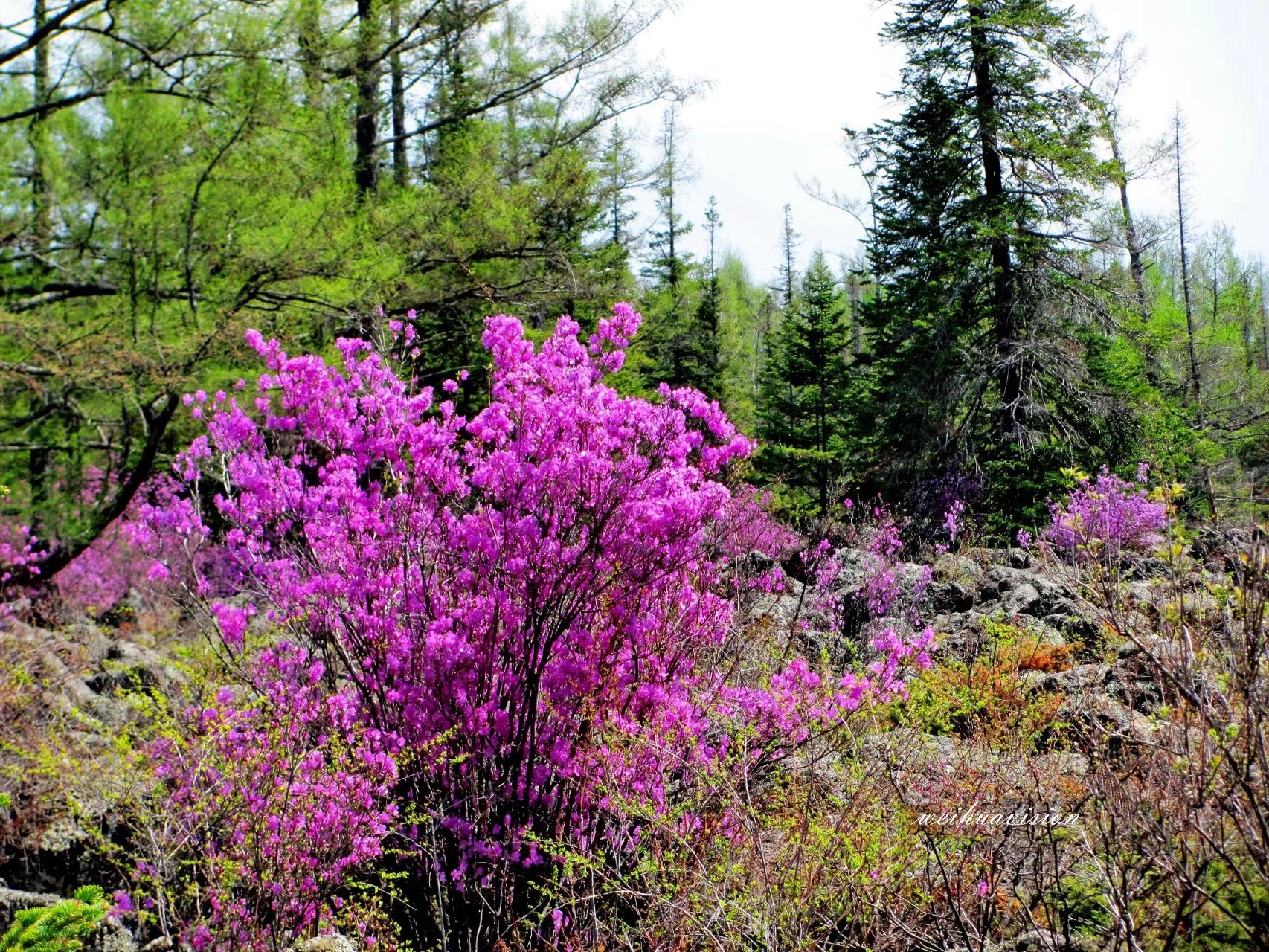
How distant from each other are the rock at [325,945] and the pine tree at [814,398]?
757 inches

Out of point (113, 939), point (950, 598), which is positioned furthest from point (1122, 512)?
point (113, 939)

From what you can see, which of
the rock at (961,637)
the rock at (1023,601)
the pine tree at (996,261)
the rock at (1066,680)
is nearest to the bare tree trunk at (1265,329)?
the pine tree at (996,261)

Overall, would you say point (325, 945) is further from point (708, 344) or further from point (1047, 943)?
point (708, 344)

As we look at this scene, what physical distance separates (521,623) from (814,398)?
→ 1969 centimetres

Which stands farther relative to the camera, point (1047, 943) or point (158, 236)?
point (158, 236)

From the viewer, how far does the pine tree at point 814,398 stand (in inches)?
877

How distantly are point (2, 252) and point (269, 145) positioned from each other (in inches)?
113

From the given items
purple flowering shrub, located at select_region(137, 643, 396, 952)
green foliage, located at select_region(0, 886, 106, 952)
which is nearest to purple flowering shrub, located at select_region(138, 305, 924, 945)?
purple flowering shrub, located at select_region(137, 643, 396, 952)

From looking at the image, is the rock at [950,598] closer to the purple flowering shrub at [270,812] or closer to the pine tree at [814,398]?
the purple flowering shrub at [270,812]

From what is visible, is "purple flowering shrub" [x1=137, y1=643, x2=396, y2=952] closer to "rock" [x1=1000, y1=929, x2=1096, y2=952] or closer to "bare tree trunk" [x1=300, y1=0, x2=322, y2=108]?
"rock" [x1=1000, y1=929, x2=1096, y2=952]

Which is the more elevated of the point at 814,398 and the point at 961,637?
the point at 814,398

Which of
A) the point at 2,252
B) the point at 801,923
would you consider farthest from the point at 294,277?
the point at 801,923

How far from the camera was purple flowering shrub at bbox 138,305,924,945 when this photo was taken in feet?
12.2

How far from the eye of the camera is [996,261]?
15.3 m
